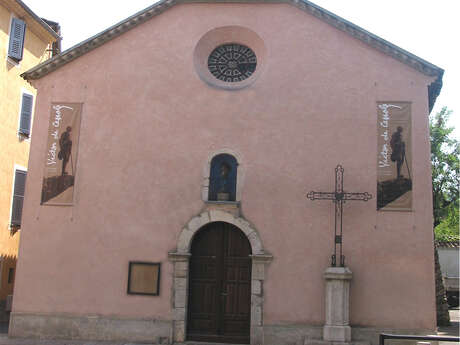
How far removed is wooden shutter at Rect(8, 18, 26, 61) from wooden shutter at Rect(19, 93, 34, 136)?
4.59ft

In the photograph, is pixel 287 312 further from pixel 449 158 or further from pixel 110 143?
pixel 449 158

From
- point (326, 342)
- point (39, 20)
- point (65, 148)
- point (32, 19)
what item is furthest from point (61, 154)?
point (326, 342)

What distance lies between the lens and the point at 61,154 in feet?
45.0

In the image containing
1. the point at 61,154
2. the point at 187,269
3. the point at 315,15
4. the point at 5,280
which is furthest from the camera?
the point at 5,280

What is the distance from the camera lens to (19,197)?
18.0 metres

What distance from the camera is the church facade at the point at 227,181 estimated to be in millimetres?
12445

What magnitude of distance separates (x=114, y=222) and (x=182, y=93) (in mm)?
3541

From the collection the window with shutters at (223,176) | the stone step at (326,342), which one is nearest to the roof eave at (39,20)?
the window with shutters at (223,176)

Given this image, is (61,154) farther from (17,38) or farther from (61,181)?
(17,38)

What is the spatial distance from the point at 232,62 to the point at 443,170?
44.2 ft


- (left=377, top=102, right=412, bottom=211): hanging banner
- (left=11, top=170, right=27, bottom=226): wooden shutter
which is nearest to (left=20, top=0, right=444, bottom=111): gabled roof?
(left=377, top=102, right=412, bottom=211): hanging banner

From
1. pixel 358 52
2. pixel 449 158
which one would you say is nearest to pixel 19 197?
pixel 358 52

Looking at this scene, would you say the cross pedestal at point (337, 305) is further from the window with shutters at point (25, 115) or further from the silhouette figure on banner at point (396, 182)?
the window with shutters at point (25, 115)

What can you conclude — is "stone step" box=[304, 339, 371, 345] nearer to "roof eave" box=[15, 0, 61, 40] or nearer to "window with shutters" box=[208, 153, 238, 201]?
"window with shutters" box=[208, 153, 238, 201]
